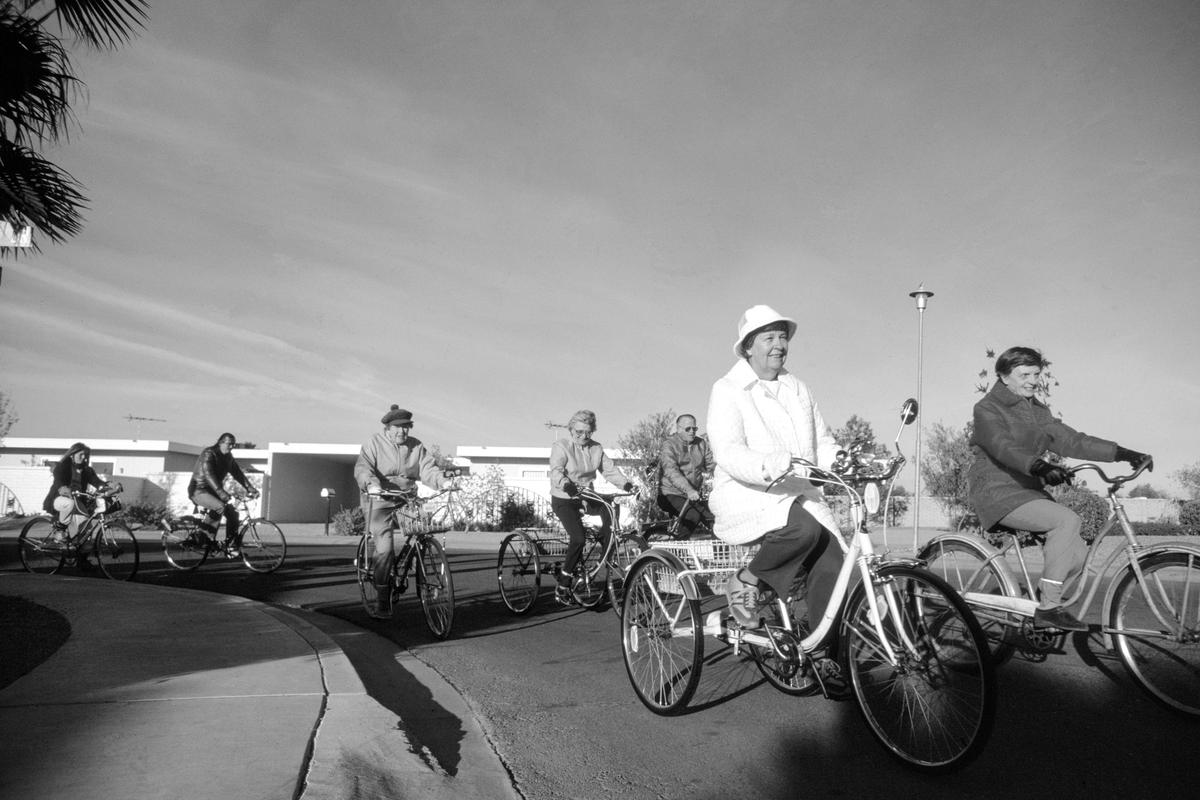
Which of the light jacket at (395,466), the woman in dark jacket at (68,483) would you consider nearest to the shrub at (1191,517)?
the light jacket at (395,466)

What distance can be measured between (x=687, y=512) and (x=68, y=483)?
29.2 ft

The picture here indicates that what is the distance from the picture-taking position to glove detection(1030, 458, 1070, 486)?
15.9 feet

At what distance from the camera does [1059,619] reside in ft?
14.6

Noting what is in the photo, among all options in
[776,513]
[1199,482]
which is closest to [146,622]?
[776,513]

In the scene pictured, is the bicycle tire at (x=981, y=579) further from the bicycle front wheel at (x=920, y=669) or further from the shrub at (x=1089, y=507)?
the shrub at (x=1089, y=507)

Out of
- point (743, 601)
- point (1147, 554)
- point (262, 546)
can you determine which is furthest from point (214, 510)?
point (1147, 554)

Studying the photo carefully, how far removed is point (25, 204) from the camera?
845 centimetres

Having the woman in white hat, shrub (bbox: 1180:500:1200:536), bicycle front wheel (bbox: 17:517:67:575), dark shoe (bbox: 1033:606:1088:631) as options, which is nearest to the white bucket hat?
the woman in white hat

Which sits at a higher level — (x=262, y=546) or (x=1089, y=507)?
(x=1089, y=507)

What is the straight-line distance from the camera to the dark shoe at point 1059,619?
4395mm

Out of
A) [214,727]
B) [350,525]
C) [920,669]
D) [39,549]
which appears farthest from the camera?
[350,525]

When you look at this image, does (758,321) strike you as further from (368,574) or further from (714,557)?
(368,574)

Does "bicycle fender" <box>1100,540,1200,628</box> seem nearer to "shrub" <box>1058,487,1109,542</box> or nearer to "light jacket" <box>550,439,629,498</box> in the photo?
"light jacket" <box>550,439,629,498</box>

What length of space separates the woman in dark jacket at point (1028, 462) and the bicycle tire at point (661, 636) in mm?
1877
